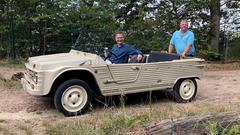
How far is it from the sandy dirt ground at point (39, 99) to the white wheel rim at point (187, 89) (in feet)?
0.81

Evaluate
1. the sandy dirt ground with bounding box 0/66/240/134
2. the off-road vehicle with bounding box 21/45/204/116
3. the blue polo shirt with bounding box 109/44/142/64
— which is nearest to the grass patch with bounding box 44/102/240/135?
the off-road vehicle with bounding box 21/45/204/116

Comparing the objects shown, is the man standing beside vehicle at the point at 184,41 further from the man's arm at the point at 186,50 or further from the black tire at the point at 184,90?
the black tire at the point at 184,90

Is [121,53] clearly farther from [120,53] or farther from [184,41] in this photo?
[184,41]

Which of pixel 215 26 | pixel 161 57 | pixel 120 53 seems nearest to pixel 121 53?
pixel 120 53

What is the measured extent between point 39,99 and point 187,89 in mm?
2804

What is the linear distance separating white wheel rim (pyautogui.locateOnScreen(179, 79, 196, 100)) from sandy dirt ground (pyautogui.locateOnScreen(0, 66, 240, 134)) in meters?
0.25

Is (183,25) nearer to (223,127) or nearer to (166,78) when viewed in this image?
(166,78)

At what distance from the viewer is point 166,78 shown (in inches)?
285

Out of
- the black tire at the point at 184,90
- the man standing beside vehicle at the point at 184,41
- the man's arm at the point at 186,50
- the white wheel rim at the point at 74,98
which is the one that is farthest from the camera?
the man standing beside vehicle at the point at 184,41

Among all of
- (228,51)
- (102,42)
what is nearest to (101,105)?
(102,42)

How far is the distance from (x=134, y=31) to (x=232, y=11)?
407 cm

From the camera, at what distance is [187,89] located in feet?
25.0

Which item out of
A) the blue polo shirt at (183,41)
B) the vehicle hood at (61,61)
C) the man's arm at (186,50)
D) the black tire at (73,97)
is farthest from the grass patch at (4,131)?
the blue polo shirt at (183,41)

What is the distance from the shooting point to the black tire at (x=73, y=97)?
6270 millimetres
